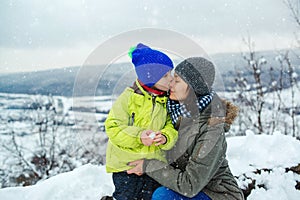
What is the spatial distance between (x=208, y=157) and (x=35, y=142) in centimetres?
2378

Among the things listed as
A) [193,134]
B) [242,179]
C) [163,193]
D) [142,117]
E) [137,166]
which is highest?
[142,117]

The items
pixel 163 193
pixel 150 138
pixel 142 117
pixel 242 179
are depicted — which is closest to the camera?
pixel 150 138

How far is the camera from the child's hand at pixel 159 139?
204cm

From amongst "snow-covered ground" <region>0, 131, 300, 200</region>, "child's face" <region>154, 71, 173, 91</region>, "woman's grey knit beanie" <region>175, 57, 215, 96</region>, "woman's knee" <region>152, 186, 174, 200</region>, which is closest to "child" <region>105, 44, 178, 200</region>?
"child's face" <region>154, 71, 173, 91</region>

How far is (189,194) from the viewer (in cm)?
218

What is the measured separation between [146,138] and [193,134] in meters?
0.36

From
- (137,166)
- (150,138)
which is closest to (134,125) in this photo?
(150,138)

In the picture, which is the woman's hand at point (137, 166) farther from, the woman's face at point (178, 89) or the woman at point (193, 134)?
the woman's face at point (178, 89)

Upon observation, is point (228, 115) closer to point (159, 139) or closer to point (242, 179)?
A: point (159, 139)

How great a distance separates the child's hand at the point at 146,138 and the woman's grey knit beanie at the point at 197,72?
45cm

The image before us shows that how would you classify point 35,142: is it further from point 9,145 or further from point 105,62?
point 105,62

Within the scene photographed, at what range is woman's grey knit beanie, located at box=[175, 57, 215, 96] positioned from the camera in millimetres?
2168

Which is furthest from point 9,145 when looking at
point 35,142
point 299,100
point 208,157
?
point 208,157

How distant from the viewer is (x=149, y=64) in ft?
6.79
